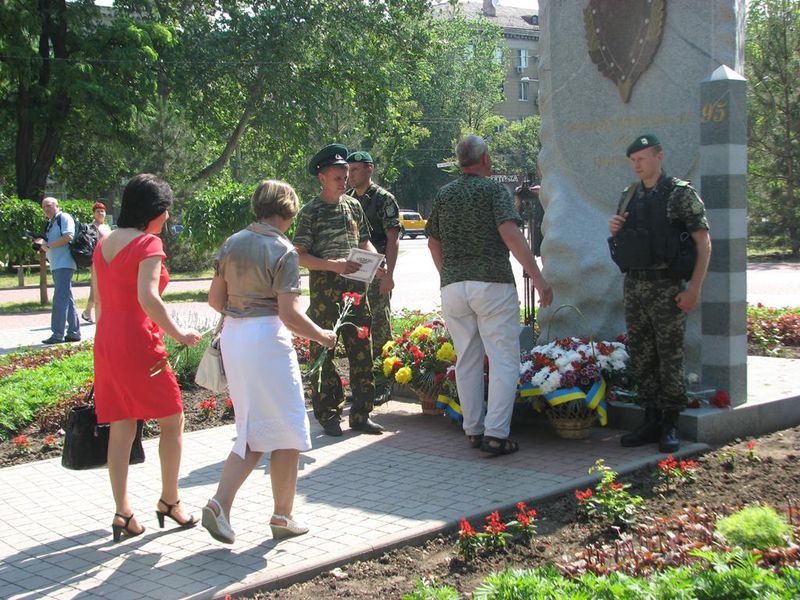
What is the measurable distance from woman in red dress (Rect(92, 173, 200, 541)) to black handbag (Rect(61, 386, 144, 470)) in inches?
5.9

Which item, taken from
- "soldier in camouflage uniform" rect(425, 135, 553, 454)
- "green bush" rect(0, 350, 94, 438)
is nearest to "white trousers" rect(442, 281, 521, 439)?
"soldier in camouflage uniform" rect(425, 135, 553, 454)

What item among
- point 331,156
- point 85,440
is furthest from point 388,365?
point 85,440

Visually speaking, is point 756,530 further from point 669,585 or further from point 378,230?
point 378,230

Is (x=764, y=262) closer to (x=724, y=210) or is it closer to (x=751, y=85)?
(x=751, y=85)

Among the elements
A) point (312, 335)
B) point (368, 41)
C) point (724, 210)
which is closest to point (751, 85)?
point (368, 41)

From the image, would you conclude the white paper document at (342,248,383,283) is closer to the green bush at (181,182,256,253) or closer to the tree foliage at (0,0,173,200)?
the green bush at (181,182,256,253)

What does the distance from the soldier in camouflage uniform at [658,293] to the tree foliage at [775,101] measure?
21334mm

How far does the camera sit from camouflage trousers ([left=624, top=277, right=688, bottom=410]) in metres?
5.57

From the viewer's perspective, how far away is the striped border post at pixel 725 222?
5.86 metres

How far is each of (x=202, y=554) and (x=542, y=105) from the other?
506 centimetres

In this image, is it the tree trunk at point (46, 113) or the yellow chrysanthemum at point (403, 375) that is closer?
the yellow chrysanthemum at point (403, 375)

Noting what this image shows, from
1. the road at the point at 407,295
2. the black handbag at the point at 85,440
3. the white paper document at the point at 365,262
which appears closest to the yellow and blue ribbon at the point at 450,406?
the white paper document at the point at 365,262

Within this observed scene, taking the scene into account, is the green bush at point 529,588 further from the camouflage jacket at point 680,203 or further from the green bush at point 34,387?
the green bush at point 34,387

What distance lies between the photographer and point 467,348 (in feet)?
19.1
